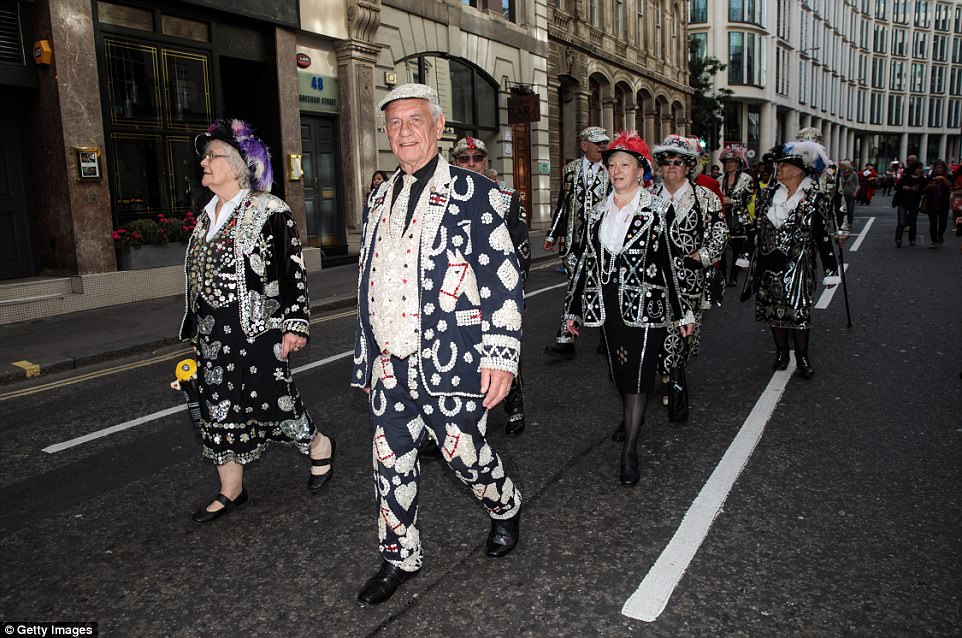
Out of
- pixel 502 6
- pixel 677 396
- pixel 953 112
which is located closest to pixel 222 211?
pixel 677 396

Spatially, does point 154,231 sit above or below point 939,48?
below

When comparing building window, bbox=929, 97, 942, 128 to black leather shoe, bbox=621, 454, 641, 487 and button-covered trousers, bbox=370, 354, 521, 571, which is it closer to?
black leather shoe, bbox=621, 454, 641, 487

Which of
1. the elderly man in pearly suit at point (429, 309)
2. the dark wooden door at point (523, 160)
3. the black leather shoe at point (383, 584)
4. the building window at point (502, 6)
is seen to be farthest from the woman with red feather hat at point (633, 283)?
the dark wooden door at point (523, 160)

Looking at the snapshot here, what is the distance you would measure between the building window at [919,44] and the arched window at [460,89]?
290ft

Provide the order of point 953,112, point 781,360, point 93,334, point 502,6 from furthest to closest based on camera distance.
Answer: point 953,112 < point 502,6 < point 93,334 < point 781,360

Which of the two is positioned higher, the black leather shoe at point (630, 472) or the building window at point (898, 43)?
the building window at point (898, 43)

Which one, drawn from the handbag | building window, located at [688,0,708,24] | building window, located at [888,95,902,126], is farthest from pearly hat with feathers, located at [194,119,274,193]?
building window, located at [888,95,902,126]

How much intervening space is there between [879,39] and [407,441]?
9918 cm

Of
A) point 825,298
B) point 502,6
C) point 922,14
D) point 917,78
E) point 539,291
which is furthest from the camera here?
point 917,78

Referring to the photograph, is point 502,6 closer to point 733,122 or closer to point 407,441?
point 407,441

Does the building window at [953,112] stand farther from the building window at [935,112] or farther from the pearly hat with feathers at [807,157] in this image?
the pearly hat with feathers at [807,157]

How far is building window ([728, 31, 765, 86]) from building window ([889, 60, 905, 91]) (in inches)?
1729

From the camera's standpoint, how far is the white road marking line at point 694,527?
286 cm

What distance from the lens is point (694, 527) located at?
11.4ft
